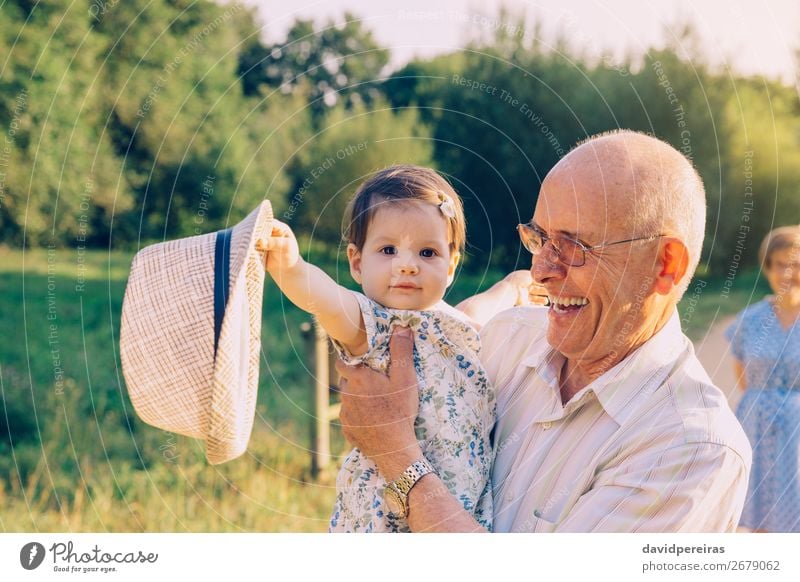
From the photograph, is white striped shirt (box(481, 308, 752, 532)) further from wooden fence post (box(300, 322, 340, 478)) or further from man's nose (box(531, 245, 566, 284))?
wooden fence post (box(300, 322, 340, 478))

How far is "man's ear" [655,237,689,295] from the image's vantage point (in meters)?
2.10

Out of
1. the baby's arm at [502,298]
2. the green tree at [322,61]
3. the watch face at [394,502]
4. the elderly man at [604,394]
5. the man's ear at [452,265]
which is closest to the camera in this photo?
the elderly man at [604,394]

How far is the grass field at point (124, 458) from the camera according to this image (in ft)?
15.0

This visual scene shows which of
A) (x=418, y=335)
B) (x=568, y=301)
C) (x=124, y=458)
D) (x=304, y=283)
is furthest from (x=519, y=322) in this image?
(x=124, y=458)

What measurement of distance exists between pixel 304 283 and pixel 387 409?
1.21 feet

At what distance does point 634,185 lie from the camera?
2.06 m

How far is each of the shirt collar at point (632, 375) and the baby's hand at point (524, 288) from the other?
2.22 feet

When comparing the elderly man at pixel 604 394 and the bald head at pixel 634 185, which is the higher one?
the bald head at pixel 634 185

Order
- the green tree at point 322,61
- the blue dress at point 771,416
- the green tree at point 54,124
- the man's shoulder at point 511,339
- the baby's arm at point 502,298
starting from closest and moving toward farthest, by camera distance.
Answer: the man's shoulder at point 511,339 → the baby's arm at point 502,298 → the blue dress at point 771,416 → the green tree at point 322,61 → the green tree at point 54,124

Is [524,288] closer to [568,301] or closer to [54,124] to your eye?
[568,301]

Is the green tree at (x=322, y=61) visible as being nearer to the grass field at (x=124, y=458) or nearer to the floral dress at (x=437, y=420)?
the grass field at (x=124, y=458)
